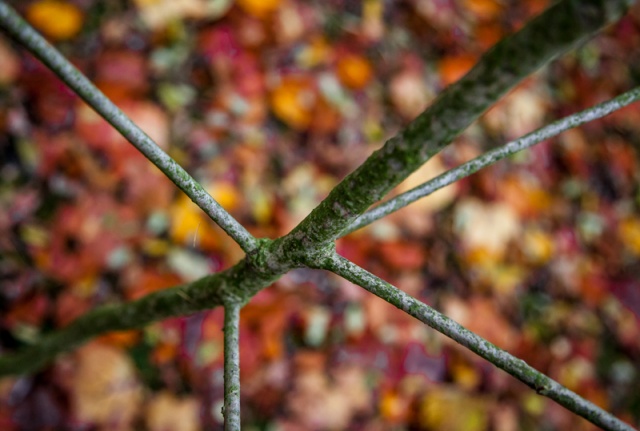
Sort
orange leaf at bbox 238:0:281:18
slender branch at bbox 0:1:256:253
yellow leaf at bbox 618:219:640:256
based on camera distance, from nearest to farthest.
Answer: slender branch at bbox 0:1:256:253 < orange leaf at bbox 238:0:281:18 < yellow leaf at bbox 618:219:640:256

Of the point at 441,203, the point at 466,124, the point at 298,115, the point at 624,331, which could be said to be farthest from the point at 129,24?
the point at 624,331

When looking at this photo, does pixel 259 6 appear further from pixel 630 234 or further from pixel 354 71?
pixel 630 234

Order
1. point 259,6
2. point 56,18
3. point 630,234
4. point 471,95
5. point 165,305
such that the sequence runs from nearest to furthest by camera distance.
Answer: point 471,95 → point 165,305 → point 56,18 → point 259,6 → point 630,234

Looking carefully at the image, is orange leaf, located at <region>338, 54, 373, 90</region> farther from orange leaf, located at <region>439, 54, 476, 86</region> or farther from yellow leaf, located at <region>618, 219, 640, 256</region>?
yellow leaf, located at <region>618, 219, 640, 256</region>

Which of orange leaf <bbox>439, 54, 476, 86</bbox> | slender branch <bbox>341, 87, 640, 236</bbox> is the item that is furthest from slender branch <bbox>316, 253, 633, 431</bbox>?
orange leaf <bbox>439, 54, 476, 86</bbox>

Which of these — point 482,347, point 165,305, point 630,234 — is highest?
point 630,234

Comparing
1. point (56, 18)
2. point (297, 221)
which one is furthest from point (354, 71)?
point (56, 18)

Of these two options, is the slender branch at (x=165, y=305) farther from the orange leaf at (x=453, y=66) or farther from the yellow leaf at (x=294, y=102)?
A: the orange leaf at (x=453, y=66)
